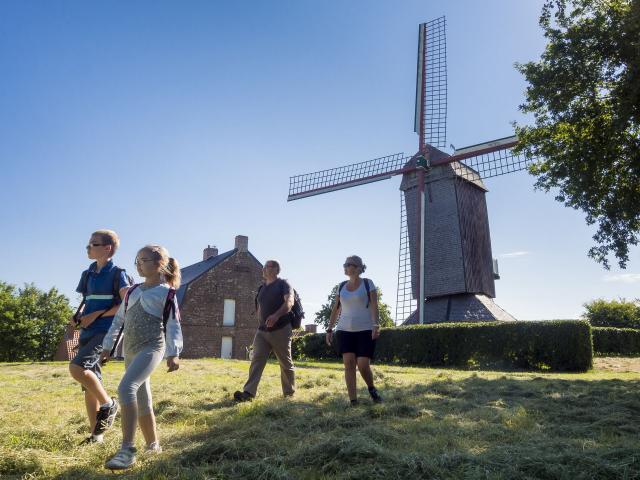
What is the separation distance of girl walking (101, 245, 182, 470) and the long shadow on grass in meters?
0.37

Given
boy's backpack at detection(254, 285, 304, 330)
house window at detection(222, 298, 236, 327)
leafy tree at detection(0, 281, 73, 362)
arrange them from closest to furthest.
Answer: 1. boy's backpack at detection(254, 285, 304, 330)
2. house window at detection(222, 298, 236, 327)
3. leafy tree at detection(0, 281, 73, 362)

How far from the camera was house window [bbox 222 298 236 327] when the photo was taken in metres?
34.3

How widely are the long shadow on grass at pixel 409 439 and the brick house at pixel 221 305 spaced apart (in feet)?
89.5

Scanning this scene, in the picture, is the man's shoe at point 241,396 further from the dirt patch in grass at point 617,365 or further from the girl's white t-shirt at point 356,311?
the dirt patch in grass at point 617,365

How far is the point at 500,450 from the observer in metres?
3.70

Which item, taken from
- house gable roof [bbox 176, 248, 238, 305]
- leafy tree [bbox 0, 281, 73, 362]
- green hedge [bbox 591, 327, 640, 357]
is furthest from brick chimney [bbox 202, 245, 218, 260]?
green hedge [bbox 591, 327, 640, 357]

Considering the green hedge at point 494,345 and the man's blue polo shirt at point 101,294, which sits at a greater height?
the man's blue polo shirt at point 101,294

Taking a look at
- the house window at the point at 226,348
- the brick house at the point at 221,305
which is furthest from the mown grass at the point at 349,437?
the house window at the point at 226,348

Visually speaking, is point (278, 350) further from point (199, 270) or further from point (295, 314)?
point (199, 270)

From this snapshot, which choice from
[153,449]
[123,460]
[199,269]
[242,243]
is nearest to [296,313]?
[153,449]

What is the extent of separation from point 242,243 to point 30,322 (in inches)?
1080

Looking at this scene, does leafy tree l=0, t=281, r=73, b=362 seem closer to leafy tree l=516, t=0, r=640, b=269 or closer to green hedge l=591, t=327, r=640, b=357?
green hedge l=591, t=327, r=640, b=357

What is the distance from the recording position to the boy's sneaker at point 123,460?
3.39 meters

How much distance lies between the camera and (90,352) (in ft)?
14.5
